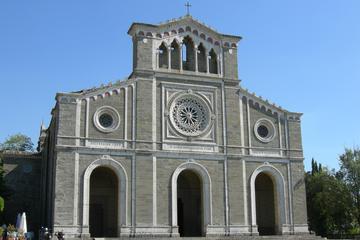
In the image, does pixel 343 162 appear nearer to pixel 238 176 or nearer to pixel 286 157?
pixel 286 157

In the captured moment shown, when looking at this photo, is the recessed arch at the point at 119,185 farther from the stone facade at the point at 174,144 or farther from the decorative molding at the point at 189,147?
the decorative molding at the point at 189,147

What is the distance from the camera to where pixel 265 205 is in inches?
1593

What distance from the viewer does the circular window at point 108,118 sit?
34.2m

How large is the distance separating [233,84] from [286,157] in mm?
7410

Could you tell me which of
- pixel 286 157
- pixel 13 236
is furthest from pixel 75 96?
pixel 286 157

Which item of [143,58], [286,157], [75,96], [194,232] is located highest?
[143,58]

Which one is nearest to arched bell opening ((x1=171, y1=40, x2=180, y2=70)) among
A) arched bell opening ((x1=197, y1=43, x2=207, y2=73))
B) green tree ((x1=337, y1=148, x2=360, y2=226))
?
arched bell opening ((x1=197, y1=43, x2=207, y2=73))

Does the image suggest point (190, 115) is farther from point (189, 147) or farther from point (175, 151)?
point (175, 151)

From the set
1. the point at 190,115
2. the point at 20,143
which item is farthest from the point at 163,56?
the point at 20,143

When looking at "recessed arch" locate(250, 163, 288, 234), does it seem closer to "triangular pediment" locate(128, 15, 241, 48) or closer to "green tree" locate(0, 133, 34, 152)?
"triangular pediment" locate(128, 15, 241, 48)

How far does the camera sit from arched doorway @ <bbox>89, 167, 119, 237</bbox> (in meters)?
36.3

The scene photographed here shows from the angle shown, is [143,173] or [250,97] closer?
[143,173]

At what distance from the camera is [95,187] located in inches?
1454

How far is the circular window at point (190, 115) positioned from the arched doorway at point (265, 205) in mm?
7124
